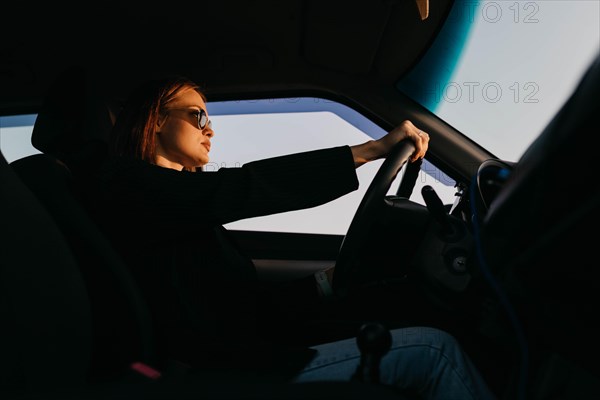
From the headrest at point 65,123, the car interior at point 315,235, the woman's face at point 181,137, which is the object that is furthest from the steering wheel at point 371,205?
the headrest at point 65,123

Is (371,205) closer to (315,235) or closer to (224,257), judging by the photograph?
(224,257)

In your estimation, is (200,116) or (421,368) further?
(200,116)

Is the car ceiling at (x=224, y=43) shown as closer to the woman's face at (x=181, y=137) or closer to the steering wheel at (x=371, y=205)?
the woman's face at (x=181, y=137)

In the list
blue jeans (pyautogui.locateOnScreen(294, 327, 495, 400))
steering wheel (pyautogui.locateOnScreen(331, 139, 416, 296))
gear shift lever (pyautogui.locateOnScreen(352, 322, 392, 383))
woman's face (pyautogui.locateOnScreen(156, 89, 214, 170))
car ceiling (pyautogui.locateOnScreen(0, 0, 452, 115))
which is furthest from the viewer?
car ceiling (pyautogui.locateOnScreen(0, 0, 452, 115))

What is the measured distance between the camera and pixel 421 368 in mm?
912

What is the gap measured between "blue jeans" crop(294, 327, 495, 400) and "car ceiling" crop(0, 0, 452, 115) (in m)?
1.09

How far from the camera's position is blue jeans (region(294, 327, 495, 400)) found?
0.86 m

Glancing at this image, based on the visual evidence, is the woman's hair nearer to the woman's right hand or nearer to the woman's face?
the woman's face

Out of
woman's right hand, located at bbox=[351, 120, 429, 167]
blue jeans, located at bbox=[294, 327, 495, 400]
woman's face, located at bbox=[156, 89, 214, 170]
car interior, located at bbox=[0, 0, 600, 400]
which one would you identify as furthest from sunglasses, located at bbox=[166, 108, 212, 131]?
blue jeans, located at bbox=[294, 327, 495, 400]

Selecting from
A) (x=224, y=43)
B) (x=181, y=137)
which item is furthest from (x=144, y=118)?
(x=224, y=43)

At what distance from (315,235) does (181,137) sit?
774 mm

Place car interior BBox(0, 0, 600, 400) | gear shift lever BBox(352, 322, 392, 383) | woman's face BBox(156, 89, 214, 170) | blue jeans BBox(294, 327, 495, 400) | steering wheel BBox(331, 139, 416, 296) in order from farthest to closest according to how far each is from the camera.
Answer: woman's face BBox(156, 89, 214, 170) < steering wheel BBox(331, 139, 416, 296) < blue jeans BBox(294, 327, 495, 400) < gear shift lever BBox(352, 322, 392, 383) < car interior BBox(0, 0, 600, 400)

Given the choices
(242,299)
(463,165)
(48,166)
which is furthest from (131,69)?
(463,165)

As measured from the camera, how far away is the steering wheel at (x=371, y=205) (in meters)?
1.00
